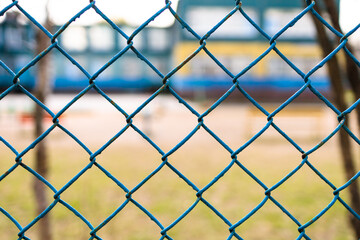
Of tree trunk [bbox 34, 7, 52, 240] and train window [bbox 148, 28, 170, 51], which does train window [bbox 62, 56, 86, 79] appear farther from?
tree trunk [bbox 34, 7, 52, 240]

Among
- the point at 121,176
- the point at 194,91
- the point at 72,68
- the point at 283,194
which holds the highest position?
the point at 72,68

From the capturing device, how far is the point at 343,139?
7.23 feet

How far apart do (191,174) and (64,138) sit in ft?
14.0

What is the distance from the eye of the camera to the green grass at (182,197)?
3326 millimetres

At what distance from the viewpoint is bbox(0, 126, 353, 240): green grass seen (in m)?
3.33

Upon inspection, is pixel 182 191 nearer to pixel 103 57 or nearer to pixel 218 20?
pixel 218 20

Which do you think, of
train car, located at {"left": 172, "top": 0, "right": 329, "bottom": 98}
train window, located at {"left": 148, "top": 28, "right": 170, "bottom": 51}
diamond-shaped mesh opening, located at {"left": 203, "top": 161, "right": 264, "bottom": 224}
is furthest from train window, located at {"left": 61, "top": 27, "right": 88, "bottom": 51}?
diamond-shaped mesh opening, located at {"left": 203, "top": 161, "right": 264, "bottom": 224}

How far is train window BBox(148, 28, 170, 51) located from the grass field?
2234cm

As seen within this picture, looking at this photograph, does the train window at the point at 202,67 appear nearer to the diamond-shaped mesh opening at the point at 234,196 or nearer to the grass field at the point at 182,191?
the grass field at the point at 182,191

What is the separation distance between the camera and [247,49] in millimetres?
23891

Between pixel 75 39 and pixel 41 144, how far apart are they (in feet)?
94.9

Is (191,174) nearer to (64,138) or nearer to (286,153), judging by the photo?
(286,153)

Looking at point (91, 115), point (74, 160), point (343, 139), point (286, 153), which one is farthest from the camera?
point (91, 115)

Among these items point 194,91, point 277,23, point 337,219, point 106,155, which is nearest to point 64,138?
point 106,155
